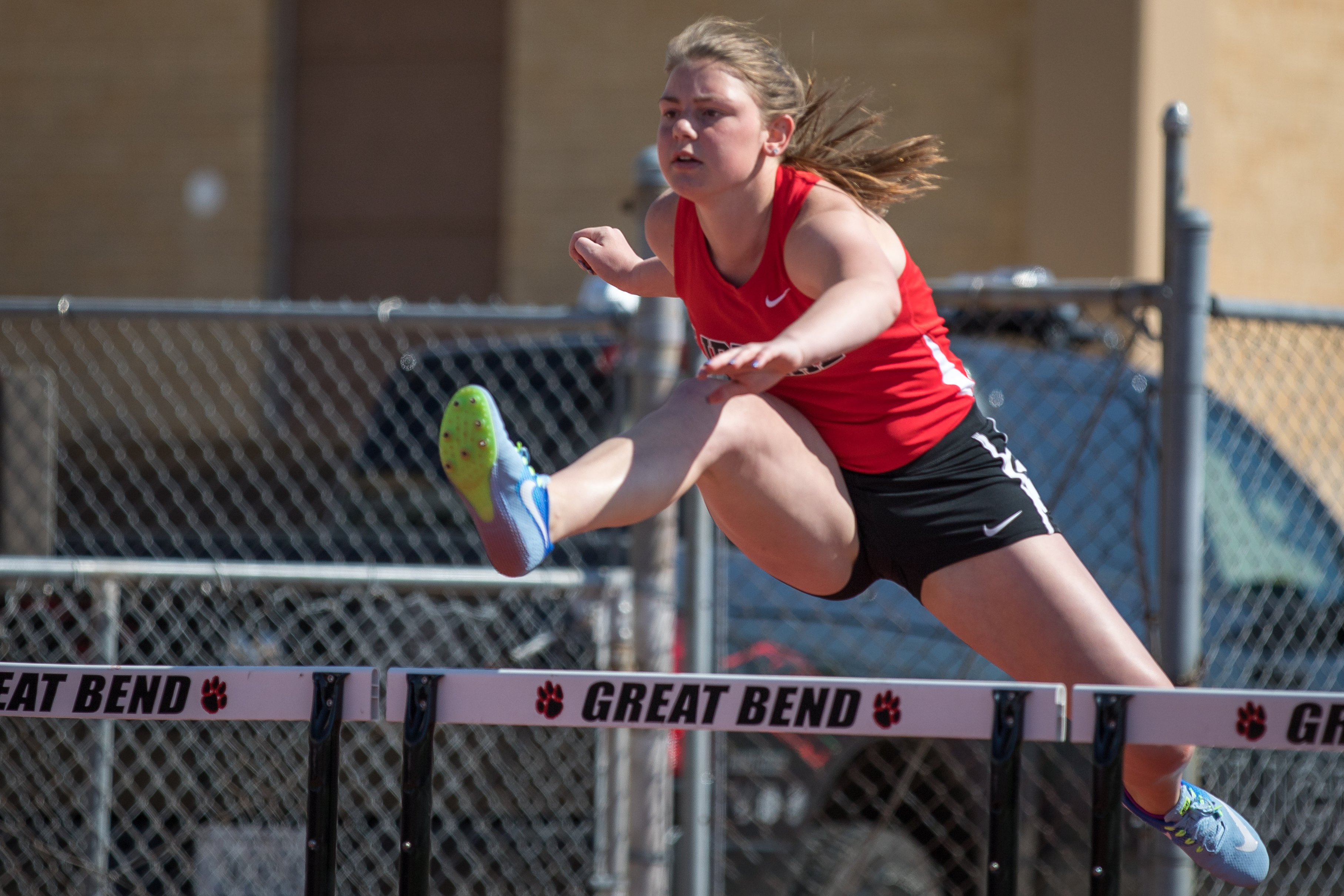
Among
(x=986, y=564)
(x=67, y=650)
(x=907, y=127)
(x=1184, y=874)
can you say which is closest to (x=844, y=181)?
(x=986, y=564)

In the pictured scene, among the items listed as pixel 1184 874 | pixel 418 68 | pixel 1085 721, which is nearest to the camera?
pixel 1085 721

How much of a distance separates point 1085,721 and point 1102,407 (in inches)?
66.2

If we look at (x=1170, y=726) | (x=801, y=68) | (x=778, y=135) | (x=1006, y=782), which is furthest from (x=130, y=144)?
(x=1170, y=726)

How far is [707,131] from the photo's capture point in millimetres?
2770

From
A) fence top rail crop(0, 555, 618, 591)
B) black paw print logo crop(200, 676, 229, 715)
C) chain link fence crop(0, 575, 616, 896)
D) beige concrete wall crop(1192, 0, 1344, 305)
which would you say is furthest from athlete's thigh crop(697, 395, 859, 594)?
beige concrete wall crop(1192, 0, 1344, 305)

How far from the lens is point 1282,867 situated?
14.1 feet

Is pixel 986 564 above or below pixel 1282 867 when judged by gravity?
above

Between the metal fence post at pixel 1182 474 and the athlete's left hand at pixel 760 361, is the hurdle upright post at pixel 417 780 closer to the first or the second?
the athlete's left hand at pixel 760 361

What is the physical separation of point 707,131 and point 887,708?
45.2 inches

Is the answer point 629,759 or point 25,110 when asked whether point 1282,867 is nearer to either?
point 629,759

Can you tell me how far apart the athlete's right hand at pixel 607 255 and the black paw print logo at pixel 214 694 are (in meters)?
1.17

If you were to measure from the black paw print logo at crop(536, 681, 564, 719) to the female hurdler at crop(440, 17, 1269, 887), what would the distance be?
A: 11.3 inches

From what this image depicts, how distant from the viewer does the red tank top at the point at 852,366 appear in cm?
285

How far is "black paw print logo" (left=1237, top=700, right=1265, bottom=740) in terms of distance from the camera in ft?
7.74
